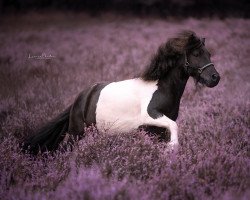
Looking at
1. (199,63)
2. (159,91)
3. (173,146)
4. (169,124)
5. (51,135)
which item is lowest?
(51,135)

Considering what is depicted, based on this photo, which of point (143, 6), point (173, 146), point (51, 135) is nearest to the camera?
point (173, 146)

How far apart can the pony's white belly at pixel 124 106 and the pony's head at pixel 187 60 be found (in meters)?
0.18

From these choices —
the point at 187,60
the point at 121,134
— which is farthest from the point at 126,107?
the point at 187,60

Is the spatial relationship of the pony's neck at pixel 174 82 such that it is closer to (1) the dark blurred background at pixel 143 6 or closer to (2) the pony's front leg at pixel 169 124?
(2) the pony's front leg at pixel 169 124

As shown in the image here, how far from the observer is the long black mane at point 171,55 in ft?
12.7

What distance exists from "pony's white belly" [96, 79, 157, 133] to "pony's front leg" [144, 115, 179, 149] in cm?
11

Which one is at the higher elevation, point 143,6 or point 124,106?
point 143,6

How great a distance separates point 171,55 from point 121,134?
0.93 m

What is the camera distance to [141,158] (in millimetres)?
3500

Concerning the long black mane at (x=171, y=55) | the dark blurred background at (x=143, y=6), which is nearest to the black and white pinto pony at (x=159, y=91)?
the long black mane at (x=171, y=55)

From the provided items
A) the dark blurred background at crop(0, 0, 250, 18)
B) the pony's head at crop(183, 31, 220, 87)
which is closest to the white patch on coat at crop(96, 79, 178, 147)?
the pony's head at crop(183, 31, 220, 87)

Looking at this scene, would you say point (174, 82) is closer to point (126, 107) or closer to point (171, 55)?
point (171, 55)

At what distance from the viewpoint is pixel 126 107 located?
392cm

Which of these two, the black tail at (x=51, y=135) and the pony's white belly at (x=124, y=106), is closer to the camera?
the pony's white belly at (x=124, y=106)
